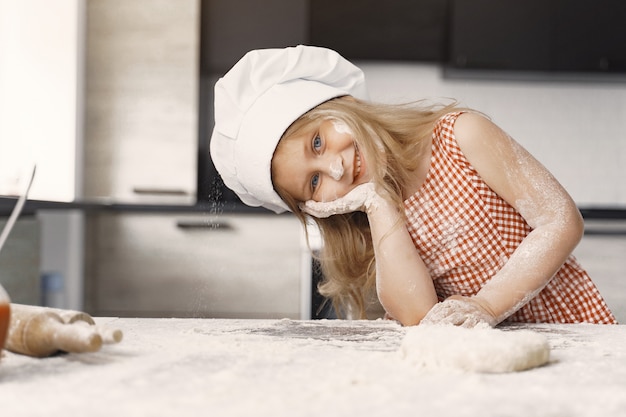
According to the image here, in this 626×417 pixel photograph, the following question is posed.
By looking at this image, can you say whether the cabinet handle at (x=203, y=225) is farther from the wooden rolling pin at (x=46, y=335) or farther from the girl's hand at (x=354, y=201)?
the wooden rolling pin at (x=46, y=335)

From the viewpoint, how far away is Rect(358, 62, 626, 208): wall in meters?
3.32

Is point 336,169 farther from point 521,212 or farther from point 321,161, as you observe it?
point 521,212

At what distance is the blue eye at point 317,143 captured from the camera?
45.3 inches

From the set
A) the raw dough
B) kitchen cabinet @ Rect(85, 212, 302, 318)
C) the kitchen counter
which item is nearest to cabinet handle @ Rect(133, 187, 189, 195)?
kitchen cabinet @ Rect(85, 212, 302, 318)

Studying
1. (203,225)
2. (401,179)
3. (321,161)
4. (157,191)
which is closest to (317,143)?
(321,161)

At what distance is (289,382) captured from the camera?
53cm

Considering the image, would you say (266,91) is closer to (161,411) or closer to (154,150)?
(161,411)

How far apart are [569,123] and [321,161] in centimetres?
251

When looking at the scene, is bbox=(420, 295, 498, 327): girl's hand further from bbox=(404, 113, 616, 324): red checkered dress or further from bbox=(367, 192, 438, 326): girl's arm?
bbox=(404, 113, 616, 324): red checkered dress

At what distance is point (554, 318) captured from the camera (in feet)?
4.01

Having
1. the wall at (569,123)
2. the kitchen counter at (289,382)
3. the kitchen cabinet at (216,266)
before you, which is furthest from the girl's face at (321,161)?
the wall at (569,123)

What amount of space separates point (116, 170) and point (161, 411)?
9.04ft

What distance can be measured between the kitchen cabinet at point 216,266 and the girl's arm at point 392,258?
164cm

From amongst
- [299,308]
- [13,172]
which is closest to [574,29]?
[299,308]
